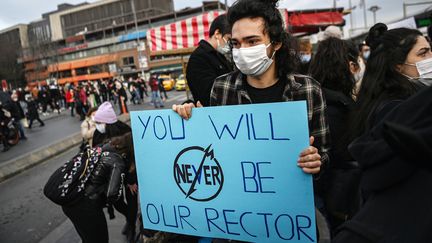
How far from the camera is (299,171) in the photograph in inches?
55.5

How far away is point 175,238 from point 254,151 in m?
0.86

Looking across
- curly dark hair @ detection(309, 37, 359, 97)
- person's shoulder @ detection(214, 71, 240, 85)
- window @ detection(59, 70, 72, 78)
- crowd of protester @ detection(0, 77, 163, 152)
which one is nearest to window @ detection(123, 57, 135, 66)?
window @ detection(59, 70, 72, 78)

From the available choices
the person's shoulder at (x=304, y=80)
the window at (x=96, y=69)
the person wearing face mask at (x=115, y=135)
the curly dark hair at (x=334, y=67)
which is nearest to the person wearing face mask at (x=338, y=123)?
the curly dark hair at (x=334, y=67)

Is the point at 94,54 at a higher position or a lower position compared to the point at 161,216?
higher

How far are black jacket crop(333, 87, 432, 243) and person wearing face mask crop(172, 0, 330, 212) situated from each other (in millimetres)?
974

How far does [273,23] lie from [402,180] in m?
1.33

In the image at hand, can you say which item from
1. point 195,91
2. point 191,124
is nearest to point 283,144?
point 191,124

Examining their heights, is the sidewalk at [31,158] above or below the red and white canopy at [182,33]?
below

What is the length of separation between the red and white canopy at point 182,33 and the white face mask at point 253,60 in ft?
16.3

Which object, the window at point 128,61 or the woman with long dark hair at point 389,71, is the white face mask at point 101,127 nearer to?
the woman with long dark hair at point 389,71

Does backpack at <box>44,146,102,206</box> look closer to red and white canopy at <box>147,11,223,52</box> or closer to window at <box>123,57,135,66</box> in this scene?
red and white canopy at <box>147,11,223,52</box>

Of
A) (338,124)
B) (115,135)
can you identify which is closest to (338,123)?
(338,124)

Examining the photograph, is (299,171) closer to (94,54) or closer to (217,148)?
(217,148)

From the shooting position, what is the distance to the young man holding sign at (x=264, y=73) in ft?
5.44
